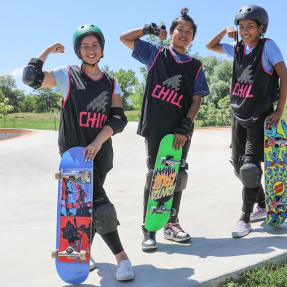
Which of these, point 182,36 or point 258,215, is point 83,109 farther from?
point 258,215

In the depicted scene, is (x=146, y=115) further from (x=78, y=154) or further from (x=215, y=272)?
(x=215, y=272)

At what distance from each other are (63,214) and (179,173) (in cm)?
121

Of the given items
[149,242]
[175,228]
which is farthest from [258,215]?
[149,242]

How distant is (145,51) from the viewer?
12.1 ft

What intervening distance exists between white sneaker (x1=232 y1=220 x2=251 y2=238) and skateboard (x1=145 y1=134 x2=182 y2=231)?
2.38 feet

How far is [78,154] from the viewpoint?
298 cm

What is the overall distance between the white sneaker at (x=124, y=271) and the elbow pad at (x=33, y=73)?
1476mm

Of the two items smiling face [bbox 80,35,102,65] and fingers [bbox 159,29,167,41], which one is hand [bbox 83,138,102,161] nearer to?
smiling face [bbox 80,35,102,65]

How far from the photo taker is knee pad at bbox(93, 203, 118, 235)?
2.95m

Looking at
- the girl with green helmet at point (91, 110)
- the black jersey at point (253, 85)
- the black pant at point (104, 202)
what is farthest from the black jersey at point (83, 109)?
the black jersey at point (253, 85)

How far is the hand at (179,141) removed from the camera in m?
3.55

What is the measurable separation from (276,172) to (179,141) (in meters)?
1.05

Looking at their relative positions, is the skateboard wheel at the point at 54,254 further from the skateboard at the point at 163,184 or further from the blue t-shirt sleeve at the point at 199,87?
the blue t-shirt sleeve at the point at 199,87

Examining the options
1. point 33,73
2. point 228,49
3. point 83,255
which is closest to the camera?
point 83,255
